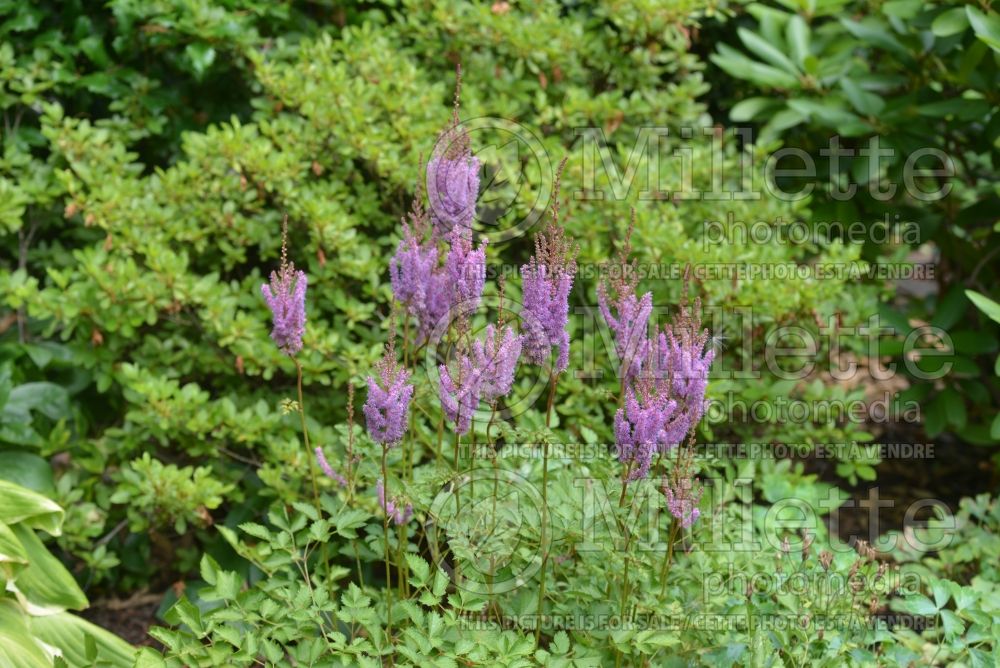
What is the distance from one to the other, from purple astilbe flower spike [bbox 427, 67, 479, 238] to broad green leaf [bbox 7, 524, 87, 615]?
1.47 m

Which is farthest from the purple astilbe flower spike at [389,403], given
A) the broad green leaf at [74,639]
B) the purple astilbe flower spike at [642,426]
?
the broad green leaf at [74,639]

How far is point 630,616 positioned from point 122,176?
7.76 feet

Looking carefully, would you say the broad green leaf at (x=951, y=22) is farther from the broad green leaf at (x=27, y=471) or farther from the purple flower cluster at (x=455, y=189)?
the broad green leaf at (x=27, y=471)

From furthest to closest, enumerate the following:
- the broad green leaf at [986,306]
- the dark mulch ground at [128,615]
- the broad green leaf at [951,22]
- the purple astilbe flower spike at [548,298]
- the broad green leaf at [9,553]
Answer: the broad green leaf at [951,22], the dark mulch ground at [128,615], the broad green leaf at [986,306], the broad green leaf at [9,553], the purple astilbe flower spike at [548,298]

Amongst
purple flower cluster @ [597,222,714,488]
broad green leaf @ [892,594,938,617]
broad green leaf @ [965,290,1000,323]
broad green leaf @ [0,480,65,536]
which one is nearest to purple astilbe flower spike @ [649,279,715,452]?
purple flower cluster @ [597,222,714,488]

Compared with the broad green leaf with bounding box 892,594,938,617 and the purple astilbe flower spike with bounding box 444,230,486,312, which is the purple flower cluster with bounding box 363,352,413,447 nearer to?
the purple astilbe flower spike with bounding box 444,230,486,312

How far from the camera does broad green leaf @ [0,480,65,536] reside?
277 cm

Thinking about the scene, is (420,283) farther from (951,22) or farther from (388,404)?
(951,22)

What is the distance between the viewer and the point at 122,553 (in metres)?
3.45

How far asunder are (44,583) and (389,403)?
1.39m

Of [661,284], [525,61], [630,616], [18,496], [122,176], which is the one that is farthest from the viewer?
[525,61]

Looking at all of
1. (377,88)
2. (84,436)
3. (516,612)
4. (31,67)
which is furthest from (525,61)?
(516,612)

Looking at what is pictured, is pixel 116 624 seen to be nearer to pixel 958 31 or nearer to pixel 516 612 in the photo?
pixel 516 612

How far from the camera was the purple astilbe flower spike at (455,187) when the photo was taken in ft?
7.02
